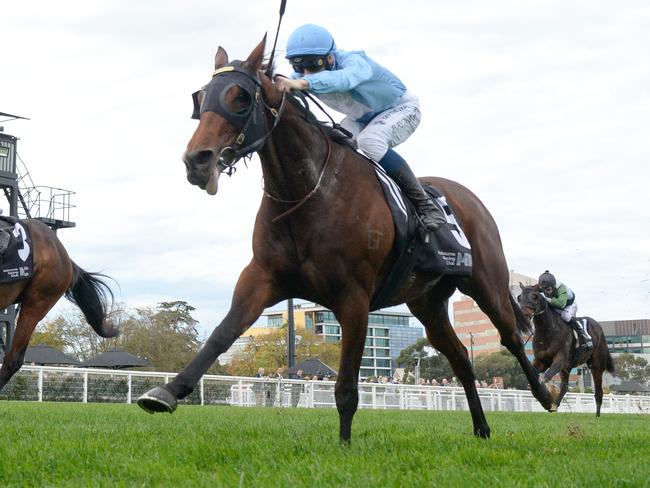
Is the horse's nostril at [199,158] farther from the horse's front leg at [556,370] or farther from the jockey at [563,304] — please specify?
the jockey at [563,304]

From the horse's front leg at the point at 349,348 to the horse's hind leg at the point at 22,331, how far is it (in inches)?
207

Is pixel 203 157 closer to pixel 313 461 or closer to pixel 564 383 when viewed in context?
pixel 313 461

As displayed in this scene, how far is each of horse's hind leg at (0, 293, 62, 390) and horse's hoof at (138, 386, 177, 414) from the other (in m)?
5.39

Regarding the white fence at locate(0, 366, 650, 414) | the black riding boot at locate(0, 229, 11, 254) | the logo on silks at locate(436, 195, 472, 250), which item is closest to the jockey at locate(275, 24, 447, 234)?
the logo on silks at locate(436, 195, 472, 250)

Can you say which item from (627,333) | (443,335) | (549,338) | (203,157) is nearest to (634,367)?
(627,333)

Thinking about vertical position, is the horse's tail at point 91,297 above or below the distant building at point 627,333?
below

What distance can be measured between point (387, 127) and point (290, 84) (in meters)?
Answer: 1.20

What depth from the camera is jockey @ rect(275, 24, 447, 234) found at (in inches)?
247

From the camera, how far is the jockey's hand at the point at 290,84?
588 centimetres

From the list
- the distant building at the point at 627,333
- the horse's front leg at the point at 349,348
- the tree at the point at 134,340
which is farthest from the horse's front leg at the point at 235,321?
the distant building at the point at 627,333

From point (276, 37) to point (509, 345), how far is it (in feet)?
11.4

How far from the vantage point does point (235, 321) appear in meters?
5.68

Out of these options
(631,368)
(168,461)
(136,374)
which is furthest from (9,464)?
(631,368)

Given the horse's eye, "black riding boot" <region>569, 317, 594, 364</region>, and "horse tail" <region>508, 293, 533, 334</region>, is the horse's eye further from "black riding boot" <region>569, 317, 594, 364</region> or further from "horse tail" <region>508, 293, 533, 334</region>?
"black riding boot" <region>569, 317, 594, 364</region>
